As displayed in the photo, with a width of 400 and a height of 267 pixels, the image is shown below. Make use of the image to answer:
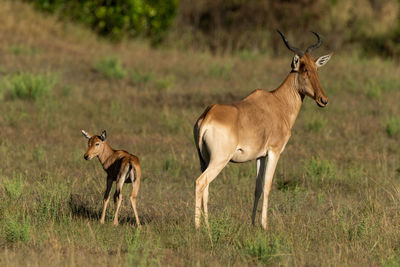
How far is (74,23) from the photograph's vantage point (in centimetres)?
2309

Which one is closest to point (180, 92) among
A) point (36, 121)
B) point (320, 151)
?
point (36, 121)

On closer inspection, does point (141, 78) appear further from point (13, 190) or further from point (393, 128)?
point (13, 190)

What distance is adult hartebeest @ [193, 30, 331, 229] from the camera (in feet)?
25.4

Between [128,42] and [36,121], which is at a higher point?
[128,42]

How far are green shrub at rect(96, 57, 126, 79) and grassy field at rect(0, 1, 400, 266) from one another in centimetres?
4

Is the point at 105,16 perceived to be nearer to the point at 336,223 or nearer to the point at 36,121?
the point at 36,121

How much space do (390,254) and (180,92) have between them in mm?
10725

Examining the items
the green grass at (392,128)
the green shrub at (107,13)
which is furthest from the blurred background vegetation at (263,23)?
the green grass at (392,128)

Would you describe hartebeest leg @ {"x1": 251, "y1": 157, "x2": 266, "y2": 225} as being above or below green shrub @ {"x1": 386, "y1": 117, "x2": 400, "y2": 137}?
below

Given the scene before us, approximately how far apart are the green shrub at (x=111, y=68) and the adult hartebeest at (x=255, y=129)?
9.50 metres

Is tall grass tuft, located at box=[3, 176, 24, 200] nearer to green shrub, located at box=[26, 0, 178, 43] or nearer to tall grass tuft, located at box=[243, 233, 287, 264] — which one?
tall grass tuft, located at box=[243, 233, 287, 264]

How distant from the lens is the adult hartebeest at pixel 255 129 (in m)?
7.73

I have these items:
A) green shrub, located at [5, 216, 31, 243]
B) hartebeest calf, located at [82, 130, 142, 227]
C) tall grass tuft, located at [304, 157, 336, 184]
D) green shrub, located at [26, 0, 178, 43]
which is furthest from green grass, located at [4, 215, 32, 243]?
green shrub, located at [26, 0, 178, 43]

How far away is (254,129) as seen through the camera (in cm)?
820
